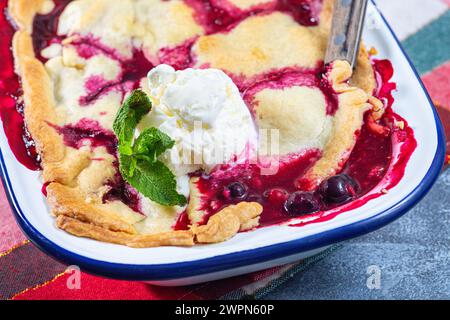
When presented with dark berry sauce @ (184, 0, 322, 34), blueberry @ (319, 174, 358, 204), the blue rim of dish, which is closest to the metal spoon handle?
dark berry sauce @ (184, 0, 322, 34)

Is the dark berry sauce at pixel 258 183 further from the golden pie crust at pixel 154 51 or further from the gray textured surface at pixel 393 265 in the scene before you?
the gray textured surface at pixel 393 265

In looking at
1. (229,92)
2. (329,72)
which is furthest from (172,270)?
(329,72)

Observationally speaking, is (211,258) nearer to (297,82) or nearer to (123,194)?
(123,194)

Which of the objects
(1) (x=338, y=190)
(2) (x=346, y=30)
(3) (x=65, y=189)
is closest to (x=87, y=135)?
(3) (x=65, y=189)

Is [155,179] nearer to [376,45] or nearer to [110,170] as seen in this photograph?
[110,170]

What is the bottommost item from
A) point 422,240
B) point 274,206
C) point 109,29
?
point 422,240

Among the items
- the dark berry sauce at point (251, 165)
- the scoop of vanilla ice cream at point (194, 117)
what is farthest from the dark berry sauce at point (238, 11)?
the scoop of vanilla ice cream at point (194, 117)

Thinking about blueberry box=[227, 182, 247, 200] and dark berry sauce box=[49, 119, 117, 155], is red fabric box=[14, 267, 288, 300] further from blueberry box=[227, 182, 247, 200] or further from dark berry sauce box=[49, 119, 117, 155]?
dark berry sauce box=[49, 119, 117, 155]
